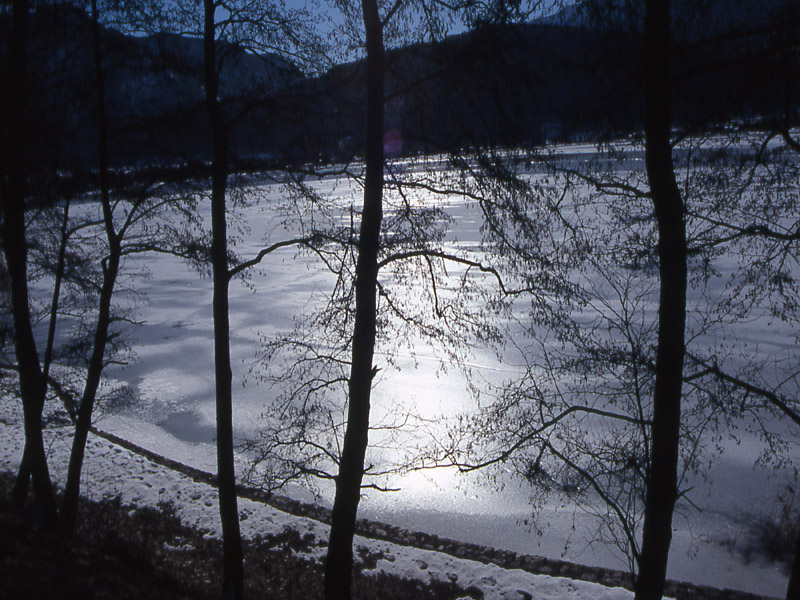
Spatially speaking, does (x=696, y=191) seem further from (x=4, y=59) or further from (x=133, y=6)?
(x=4, y=59)

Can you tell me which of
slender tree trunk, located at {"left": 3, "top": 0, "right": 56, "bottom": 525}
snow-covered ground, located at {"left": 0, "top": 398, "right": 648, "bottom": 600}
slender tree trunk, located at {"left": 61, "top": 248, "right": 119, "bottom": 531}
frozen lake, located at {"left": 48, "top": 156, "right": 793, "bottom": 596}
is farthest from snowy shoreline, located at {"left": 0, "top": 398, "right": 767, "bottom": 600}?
slender tree trunk, located at {"left": 3, "top": 0, "right": 56, "bottom": 525}

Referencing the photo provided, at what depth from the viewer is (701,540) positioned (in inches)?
387

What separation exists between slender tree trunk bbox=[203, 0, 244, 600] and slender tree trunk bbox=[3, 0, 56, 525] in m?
2.69

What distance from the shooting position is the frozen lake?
961 centimetres

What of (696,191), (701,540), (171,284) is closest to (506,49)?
(696,191)

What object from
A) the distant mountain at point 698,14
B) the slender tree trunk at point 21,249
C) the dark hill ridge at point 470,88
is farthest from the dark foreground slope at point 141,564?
the distant mountain at point 698,14

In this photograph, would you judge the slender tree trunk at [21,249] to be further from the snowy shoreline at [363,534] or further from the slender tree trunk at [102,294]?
the snowy shoreline at [363,534]

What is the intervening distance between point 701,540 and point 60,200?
11185 mm

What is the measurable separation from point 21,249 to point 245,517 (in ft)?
20.3

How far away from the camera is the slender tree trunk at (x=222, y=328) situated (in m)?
6.65

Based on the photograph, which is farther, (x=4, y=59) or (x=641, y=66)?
(x=4, y=59)

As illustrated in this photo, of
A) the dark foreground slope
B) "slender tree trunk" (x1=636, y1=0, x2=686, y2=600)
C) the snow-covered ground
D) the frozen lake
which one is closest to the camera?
"slender tree trunk" (x1=636, y1=0, x2=686, y2=600)

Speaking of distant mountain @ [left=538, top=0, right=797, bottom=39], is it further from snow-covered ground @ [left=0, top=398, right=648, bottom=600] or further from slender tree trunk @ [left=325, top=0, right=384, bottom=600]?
snow-covered ground @ [left=0, top=398, right=648, bottom=600]

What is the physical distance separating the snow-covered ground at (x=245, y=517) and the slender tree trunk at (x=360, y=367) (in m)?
3.49
